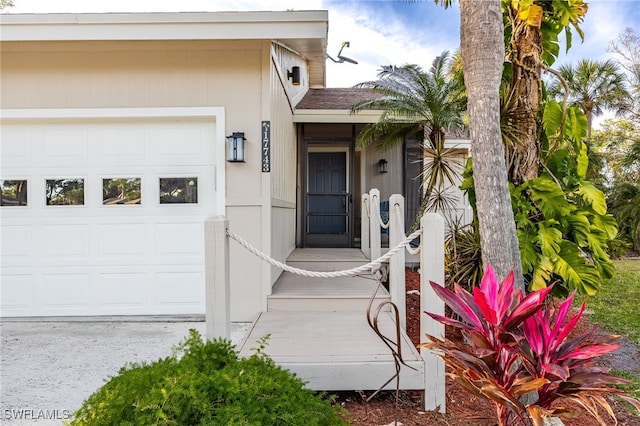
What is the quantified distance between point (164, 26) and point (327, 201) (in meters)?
5.09

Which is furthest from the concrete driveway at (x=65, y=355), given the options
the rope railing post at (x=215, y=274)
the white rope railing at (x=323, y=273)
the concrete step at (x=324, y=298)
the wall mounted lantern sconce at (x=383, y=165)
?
the wall mounted lantern sconce at (x=383, y=165)

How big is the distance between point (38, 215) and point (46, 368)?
2.17 m

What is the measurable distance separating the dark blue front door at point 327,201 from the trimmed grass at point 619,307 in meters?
4.49

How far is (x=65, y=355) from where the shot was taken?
11.6ft

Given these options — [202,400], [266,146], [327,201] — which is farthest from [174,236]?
[327,201]

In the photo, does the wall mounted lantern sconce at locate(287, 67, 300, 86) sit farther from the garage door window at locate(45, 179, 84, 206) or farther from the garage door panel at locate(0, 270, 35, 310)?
the garage door panel at locate(0, 270, 35, 310)

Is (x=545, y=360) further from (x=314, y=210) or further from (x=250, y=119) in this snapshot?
(x=314, y=210)

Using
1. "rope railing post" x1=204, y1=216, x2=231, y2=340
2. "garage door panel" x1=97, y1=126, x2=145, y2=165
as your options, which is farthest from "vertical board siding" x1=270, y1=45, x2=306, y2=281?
"rope railing post" x1=204, y1=216, x2=231, y2=340

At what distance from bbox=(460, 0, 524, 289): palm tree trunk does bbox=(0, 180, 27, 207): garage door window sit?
5.15 m

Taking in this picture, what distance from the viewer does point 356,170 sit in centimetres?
922

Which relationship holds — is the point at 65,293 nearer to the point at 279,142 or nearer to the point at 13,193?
the point at 13,193

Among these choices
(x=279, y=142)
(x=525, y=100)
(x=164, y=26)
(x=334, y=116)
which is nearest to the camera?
(x=525, y=100)

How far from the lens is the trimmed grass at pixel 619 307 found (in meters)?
4.55

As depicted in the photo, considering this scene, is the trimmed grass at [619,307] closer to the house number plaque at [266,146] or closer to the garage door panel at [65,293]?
the house number plaque at [266,146]
